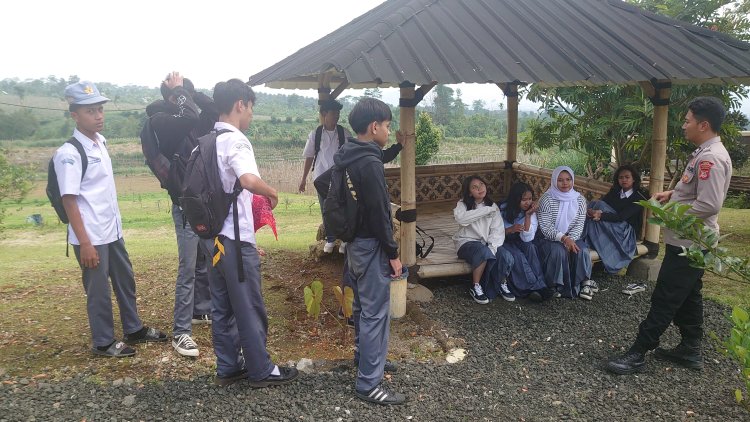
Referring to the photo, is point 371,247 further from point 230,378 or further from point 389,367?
point 230,378

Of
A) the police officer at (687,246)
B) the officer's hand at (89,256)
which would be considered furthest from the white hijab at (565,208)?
the officer's hand at (89,256)

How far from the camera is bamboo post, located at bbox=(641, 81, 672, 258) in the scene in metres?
5.41

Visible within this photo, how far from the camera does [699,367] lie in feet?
12.5

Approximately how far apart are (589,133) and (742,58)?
2842mm

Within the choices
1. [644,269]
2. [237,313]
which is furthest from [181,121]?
[644,269]

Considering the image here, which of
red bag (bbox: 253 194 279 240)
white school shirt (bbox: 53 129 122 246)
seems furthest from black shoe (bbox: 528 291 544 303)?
white school shirt (bbox: 53 129 122 246)

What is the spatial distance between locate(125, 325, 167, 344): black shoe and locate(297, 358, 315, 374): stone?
113 centimetres

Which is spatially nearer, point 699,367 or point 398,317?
point 699,367

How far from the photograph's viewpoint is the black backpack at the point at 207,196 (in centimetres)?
312

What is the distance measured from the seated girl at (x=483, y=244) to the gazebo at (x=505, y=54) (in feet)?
0.72

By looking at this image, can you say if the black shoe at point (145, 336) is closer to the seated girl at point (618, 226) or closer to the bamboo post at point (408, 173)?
the bamboo post at point (408, 173)

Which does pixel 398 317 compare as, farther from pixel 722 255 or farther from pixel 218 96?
pixel 722 255

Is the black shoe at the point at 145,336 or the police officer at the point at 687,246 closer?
the police officer at the point at 687,246

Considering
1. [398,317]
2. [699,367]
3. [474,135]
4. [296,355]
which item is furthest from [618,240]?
[474,135]
